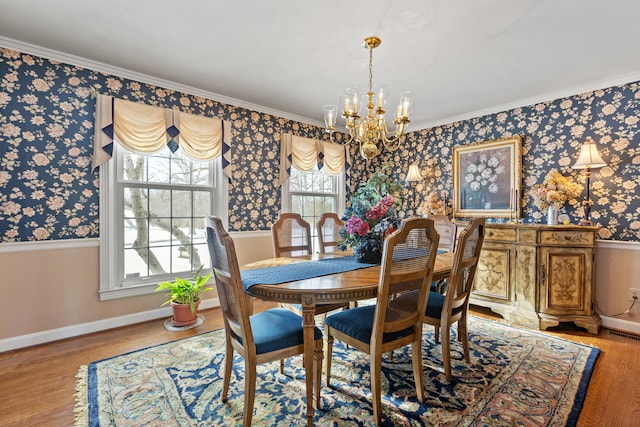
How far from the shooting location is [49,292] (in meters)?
2.65

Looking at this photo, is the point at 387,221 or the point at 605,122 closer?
the point at 387,221

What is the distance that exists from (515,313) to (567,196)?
4.59 feet

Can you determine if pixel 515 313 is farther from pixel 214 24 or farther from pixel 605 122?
pixel 214 24

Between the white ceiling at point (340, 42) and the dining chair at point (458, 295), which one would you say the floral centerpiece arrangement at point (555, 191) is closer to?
the white ceiling at point (340, 42)

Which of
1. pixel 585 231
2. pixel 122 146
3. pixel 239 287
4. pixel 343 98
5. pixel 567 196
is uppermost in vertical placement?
pixel 343 98

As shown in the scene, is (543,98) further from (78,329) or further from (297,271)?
(78,329)

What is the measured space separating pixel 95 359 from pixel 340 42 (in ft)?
10.4

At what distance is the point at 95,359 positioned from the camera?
2350 mm

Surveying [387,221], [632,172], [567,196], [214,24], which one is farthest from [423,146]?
[214,24]

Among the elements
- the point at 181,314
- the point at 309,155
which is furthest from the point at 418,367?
the point at 309,155

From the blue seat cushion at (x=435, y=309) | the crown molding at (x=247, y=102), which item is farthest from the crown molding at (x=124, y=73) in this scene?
the blue seat cushion at (x=435, y=309)

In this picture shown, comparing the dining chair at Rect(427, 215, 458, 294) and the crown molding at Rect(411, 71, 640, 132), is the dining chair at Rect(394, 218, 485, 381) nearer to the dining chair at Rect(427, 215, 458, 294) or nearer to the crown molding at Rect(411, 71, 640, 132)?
the dining chair at Rect(427, 215, 458, 294)

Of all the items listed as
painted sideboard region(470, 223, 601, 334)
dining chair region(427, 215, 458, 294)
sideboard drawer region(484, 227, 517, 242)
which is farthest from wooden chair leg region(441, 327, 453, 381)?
sideboard drawer region(484, 227, 517, 242)

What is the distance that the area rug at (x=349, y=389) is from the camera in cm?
169
